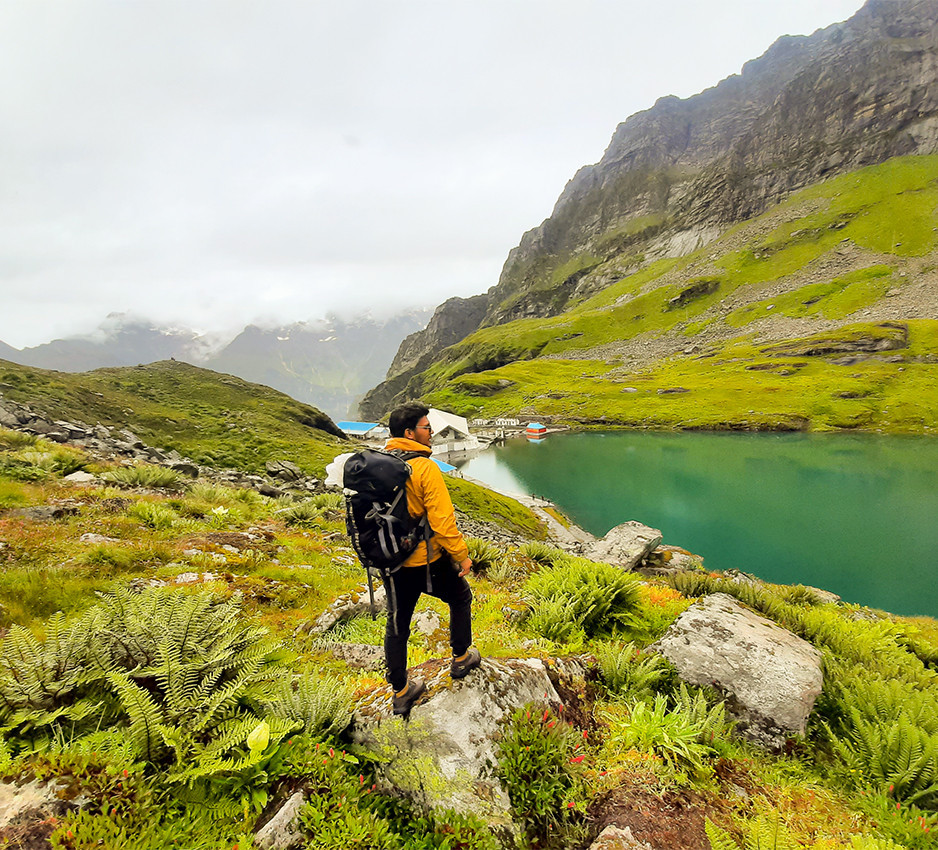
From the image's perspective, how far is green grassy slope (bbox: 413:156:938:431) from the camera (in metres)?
62.6

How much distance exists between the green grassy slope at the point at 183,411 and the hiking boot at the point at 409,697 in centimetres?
2311

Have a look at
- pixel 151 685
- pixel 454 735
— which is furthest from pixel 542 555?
pixel 151 685

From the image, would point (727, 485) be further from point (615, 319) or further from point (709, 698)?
point (615, 319)

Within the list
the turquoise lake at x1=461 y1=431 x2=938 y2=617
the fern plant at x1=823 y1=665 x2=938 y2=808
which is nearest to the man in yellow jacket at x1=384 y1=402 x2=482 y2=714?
A: the fern plant at x1=823 y1=665 x2=938 y2=808

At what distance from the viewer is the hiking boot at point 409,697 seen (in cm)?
410

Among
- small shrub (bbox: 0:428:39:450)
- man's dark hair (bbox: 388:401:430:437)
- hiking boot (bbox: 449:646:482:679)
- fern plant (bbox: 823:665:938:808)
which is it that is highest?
small shrub (bbox: 0:428:39:450)

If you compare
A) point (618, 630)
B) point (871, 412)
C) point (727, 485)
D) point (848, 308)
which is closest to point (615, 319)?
point (848, 308)

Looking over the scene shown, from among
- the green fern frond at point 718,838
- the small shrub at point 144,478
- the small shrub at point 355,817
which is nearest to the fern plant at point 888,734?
the green fern frond at point 718,838

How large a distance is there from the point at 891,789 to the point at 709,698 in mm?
1649

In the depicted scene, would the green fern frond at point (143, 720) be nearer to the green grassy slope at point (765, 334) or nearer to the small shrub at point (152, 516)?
the small shrub at point (152, 516)

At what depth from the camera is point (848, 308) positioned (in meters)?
95.1

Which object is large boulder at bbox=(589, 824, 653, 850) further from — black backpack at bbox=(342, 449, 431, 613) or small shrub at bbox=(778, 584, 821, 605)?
small shrub at bbox=(778, 584, 821, 605)

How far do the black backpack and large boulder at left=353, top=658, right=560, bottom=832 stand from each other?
4.83ft

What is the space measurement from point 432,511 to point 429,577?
2.49ft
